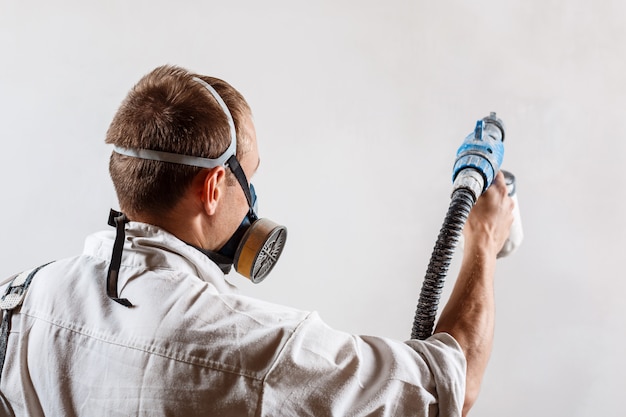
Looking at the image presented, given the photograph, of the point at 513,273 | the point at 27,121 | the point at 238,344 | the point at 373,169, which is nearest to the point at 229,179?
the point at 238,344

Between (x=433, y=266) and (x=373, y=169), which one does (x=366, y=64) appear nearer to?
(x=373, y=169)

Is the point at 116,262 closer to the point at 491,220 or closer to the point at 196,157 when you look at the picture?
the point at 196,157

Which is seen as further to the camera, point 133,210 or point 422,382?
point 133,210

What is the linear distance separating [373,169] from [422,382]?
0.99m

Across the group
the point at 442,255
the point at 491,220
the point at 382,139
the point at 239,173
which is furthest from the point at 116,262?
the point at 382,139

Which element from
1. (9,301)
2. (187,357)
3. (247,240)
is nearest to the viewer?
(187,357)

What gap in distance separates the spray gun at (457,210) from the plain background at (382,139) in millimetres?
533

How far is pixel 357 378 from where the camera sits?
34.8 inches

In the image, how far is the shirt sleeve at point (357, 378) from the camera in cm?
86

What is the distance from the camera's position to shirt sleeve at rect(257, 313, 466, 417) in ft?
2.82

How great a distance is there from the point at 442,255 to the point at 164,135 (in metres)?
0.49

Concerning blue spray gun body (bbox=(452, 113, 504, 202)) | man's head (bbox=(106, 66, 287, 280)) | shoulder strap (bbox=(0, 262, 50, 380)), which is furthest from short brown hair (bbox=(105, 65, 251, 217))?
blue spray gun body (bbox=(452, 113, 504, 202))

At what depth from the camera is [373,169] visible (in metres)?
1.84

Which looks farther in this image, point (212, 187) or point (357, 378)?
point (212, 187)
